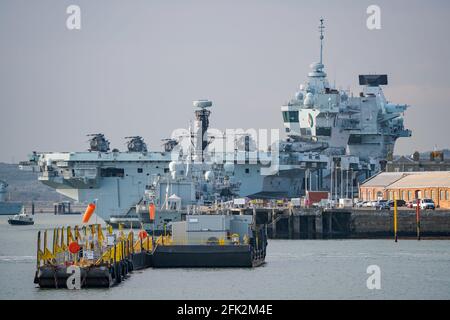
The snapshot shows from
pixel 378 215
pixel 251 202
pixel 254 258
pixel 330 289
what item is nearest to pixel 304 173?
pixel 251 202

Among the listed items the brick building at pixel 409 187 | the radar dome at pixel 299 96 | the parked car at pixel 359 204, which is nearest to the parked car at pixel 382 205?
the parked car at pixel 359 204

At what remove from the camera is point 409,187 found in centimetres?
10850

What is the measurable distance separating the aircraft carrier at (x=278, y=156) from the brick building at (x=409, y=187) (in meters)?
4.12

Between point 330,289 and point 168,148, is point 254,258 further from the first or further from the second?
point 168,148

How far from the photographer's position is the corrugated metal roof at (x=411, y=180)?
10624cm

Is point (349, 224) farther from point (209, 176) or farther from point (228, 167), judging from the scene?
point (228, 167)

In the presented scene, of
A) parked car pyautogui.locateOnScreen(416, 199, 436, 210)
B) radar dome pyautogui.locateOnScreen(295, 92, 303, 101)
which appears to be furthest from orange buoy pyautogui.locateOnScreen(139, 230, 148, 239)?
radar dome pyautogui.locateOnScreen(295, 92, 303, 101)

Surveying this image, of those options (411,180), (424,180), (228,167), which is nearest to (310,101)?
(228,167)

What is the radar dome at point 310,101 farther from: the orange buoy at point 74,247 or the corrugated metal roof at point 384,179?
the orange buoy at point 74,247

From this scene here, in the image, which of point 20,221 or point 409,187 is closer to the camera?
point 409,187

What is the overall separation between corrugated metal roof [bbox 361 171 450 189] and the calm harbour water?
77.9 feet

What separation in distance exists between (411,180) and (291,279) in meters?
50.3

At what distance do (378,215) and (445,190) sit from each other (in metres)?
9.09

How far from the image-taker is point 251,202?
10394 cm
